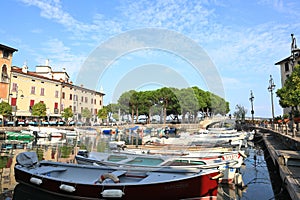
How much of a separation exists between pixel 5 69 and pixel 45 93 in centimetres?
908

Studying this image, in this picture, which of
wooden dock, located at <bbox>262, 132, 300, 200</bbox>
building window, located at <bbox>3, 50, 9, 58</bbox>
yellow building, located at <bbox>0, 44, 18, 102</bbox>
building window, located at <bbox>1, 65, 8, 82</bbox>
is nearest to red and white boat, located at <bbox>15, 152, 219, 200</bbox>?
wooden dock, located at <bbox>262, 132, 300, 200</bbox>

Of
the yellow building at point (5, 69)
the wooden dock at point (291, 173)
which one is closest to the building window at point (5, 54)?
the yellow building at point (5, 69)

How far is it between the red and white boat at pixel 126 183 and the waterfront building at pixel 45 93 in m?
32.2

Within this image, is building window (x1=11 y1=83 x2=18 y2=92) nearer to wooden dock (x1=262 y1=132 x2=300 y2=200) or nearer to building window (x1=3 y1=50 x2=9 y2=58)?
building window (x1=3 y1=50 x2=9 y2=58)

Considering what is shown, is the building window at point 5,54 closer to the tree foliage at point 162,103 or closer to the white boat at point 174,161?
the tree foliage at point 162,103

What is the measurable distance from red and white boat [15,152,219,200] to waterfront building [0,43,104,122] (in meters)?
32.2

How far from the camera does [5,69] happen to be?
36906 mm

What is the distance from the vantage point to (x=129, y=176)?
26.1 ft

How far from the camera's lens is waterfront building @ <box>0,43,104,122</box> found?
38.3 m

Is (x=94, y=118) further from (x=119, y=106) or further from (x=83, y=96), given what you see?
(x=119, y=106)

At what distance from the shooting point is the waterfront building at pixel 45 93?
3831cm

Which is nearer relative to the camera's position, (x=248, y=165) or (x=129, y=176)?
(x=129, y=176)

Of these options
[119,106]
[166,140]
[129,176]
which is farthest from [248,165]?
[119,106]

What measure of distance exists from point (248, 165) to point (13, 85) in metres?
38.6
